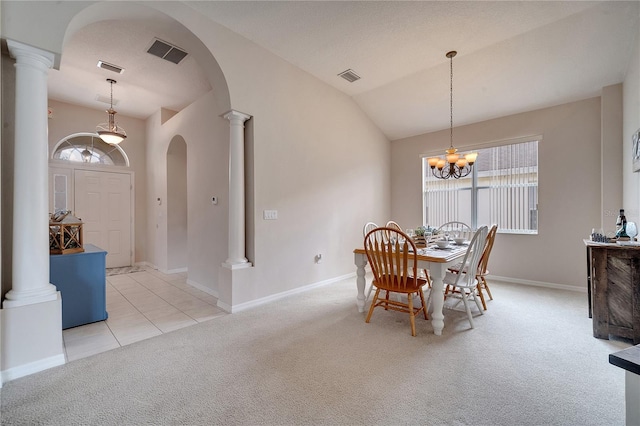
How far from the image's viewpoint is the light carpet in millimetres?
1523

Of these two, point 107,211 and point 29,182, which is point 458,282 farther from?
point 107,211

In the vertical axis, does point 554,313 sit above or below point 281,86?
below

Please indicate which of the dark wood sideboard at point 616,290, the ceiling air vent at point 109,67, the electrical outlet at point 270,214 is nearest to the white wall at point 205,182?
the electrical outlet at point 270,214

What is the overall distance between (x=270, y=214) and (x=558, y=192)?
419 centimetres

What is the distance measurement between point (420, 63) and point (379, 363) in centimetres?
373

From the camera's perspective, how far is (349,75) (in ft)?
13.5

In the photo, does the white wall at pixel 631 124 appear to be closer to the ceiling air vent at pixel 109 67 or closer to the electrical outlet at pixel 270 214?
the electrical outlet at pixel 270 214

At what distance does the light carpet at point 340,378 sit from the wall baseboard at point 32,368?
61mm

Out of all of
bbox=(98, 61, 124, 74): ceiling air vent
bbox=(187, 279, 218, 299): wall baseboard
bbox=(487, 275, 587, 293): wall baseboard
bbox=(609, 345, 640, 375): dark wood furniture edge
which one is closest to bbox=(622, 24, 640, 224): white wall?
bbox=(487, 275, 587, 293): wall baseboard

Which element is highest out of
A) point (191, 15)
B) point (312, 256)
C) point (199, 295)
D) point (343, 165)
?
point (191, 15)

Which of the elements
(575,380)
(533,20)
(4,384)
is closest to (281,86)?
(533,20)

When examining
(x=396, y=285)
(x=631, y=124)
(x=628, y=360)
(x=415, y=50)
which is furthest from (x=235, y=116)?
(x=631, y=124)

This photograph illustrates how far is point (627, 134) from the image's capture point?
10.5 feet

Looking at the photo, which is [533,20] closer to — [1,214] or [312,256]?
[312,256]
